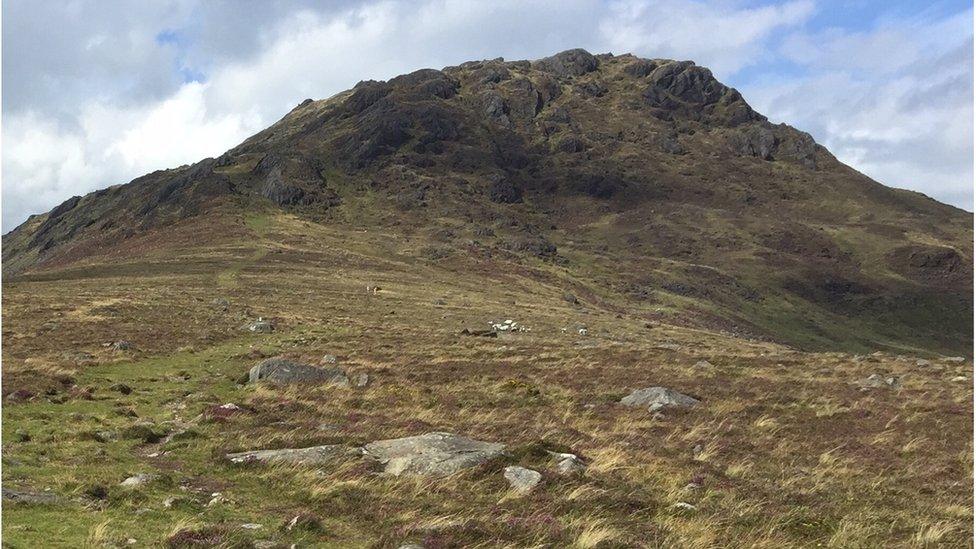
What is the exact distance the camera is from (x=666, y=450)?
1780cm

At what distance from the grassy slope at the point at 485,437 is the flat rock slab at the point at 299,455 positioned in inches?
17.8

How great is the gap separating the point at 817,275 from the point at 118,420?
161m

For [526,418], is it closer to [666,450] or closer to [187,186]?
[666,450]

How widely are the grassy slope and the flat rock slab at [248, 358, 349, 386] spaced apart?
1.04 m

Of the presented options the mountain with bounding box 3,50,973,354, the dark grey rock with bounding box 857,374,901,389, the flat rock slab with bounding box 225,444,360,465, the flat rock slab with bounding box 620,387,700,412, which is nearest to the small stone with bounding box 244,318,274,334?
the flat rock slab with bounding box 620,387,700,412

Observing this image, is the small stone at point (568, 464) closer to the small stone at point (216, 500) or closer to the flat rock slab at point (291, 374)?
the small stone at point (216, 500)

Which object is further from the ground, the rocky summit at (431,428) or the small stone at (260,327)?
the small stone at (260,327)

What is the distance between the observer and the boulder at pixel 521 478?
13.3m

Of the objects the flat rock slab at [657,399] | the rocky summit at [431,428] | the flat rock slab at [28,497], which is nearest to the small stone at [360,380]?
the rocky summit at [431,428]

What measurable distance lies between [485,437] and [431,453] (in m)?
3.24

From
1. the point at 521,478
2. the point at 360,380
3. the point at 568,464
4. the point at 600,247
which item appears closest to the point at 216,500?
the point at 521,478

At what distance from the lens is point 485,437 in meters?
18.0

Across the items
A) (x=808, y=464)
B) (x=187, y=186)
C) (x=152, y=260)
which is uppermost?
(x=187, y=186)

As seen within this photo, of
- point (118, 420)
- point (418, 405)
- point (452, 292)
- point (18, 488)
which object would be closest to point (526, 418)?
point (418, 405)
